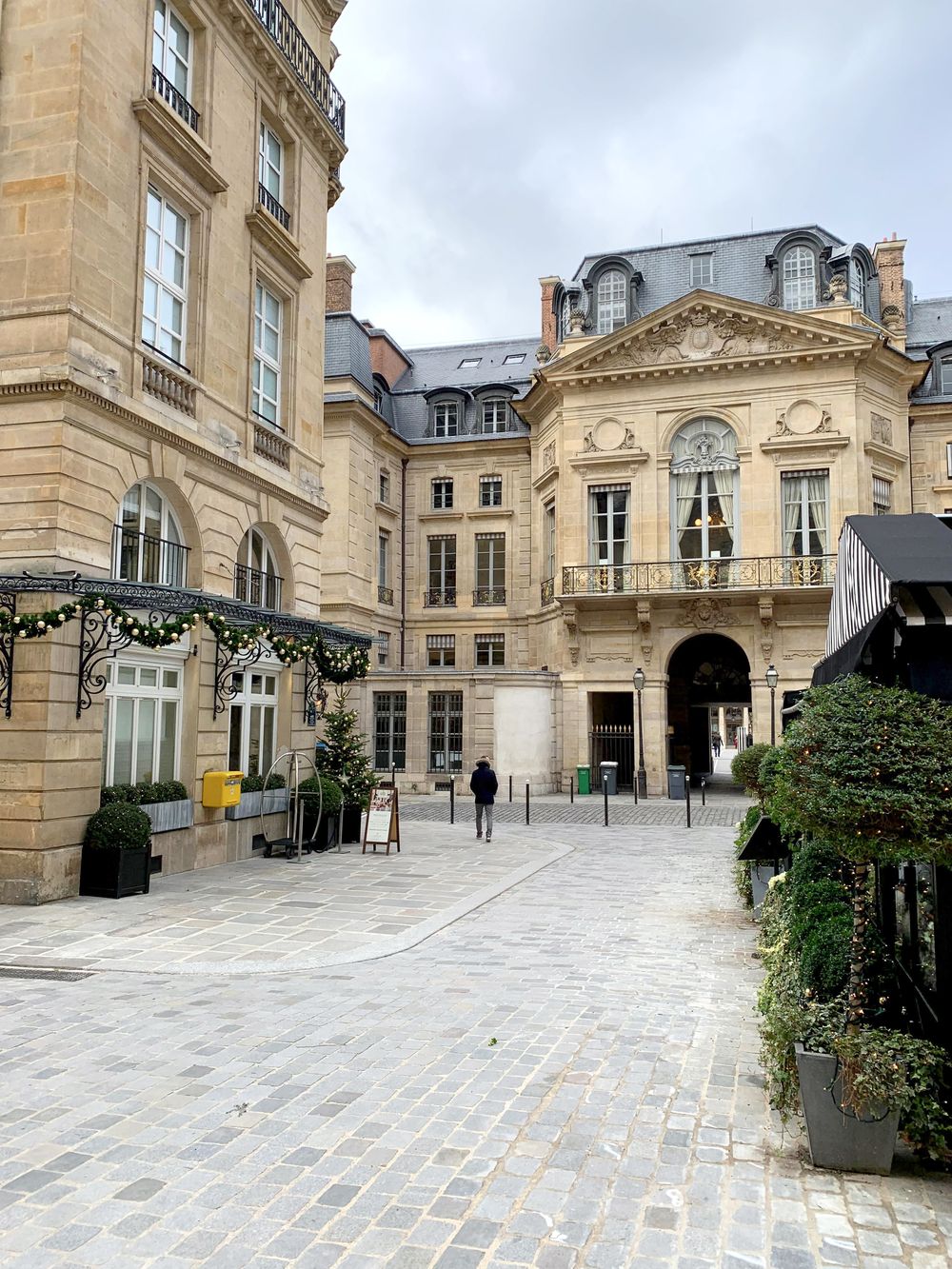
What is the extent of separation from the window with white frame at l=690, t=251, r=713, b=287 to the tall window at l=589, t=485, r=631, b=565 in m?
7.84

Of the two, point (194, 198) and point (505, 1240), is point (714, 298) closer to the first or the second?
point (194, 198)

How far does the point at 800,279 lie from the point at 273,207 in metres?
19.4

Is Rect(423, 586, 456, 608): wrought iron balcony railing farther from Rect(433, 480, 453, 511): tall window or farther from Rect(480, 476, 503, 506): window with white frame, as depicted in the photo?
Rect(480, 476, 503, 506): window with white frame

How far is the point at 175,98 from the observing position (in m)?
14.1

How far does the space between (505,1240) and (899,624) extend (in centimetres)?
325

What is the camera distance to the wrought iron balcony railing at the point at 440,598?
34.8 meters

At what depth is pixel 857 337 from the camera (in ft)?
90.6

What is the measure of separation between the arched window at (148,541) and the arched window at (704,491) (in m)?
18.4

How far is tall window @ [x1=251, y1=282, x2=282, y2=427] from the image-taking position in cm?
1673

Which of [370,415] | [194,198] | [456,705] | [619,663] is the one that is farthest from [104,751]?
[370,415]

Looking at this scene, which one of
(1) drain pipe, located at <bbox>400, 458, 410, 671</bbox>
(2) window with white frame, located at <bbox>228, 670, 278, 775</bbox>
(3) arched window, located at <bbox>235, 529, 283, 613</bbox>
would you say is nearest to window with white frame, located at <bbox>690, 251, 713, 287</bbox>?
(1) drain pipe, located at <bbox>400, 458, 410, 671</bbox>

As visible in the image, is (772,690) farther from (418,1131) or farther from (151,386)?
(418,1131)

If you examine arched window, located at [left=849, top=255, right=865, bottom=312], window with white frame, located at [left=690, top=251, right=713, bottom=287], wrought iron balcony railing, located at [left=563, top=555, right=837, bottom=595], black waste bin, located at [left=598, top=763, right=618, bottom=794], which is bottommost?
black waste bin, located at [left=598, top=763, right=618, bottom=794]

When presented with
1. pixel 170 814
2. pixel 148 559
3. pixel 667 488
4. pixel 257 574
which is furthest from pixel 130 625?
pixel 667 488
